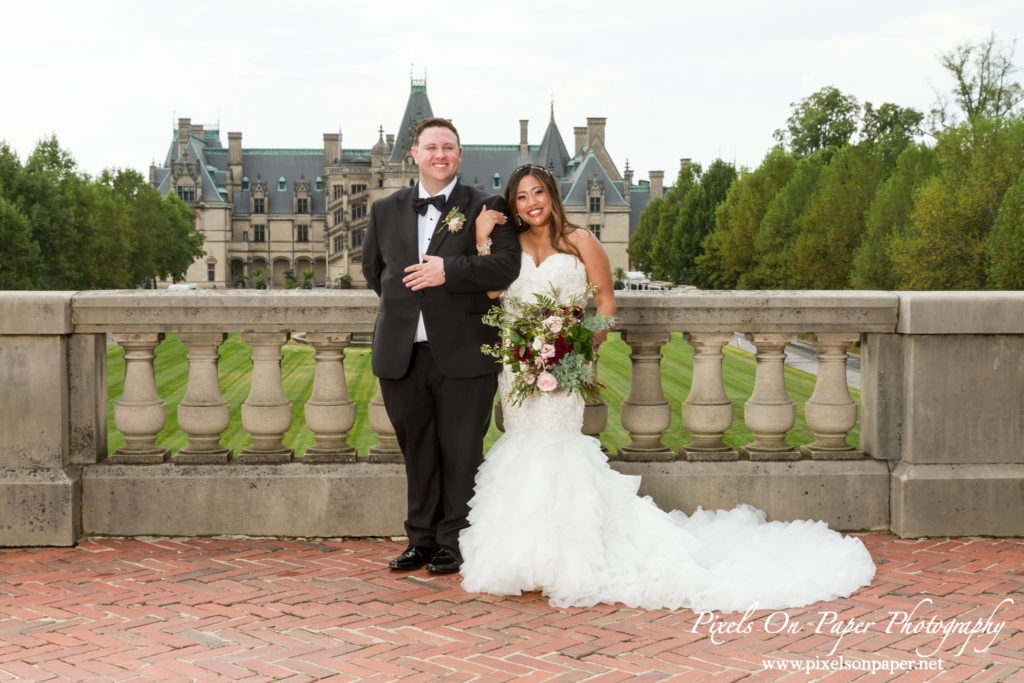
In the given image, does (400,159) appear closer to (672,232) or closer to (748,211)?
(672,232)

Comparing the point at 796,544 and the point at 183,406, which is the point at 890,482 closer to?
Answer: the point at 796,544

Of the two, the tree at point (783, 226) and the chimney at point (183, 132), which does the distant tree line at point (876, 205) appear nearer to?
the tree at point (783, 226)

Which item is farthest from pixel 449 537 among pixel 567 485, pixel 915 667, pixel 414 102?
pixel 414 102

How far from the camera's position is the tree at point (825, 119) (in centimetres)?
5825

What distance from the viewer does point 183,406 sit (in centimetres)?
533

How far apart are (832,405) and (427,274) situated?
7.77 feet

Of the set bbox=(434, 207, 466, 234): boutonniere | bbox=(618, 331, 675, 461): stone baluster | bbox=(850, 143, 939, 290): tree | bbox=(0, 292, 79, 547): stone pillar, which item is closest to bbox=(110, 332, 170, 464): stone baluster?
bbox=(0, 292, 79, 547): stone pillar

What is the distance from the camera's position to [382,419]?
5.35 meters

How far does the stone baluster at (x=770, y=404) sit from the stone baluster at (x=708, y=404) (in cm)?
14

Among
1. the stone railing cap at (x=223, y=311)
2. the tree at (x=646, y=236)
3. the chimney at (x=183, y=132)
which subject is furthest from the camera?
the chimney at (x=183, y=132)

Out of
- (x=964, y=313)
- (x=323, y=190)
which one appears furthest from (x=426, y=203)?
(x=323, y=190)

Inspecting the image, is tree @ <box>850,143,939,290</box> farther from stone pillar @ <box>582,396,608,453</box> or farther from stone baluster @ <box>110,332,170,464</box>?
stone baluster @ <box>110,332,170,464</box>

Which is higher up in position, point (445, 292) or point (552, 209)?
point (552, 209)

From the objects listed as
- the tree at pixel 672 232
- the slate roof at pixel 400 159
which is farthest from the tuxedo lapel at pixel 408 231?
the slate roof at pixel 400 159
